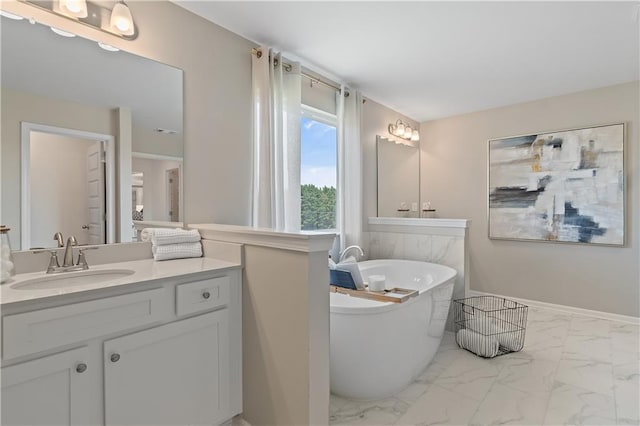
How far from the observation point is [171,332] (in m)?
1.43

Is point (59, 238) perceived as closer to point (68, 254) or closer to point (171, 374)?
point (68, 254)

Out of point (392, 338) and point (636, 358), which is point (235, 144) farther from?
point (636, 358)

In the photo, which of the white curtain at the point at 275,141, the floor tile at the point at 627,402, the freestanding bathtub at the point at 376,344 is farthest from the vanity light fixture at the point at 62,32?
the floor tile at the point at 627,402

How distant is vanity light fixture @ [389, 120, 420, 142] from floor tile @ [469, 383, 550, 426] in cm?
290

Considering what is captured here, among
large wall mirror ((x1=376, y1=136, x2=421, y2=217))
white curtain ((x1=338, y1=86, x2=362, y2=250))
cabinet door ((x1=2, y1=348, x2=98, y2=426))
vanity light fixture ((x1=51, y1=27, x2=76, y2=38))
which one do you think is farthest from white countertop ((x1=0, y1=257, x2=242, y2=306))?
large wall mirror ((x1=376, y1=136, x2=421, y2=217))

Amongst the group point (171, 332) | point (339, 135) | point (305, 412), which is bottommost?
point (305, 412)

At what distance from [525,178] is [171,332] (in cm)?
398

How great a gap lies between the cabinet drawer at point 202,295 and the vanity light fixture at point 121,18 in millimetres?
1396

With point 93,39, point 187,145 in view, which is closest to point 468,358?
point 187,145

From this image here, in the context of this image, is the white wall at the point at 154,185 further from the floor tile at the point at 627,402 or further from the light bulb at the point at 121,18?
the floor tile at the point at 627,402

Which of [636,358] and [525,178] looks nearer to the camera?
[636,358]

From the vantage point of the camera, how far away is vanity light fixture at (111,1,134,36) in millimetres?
1719

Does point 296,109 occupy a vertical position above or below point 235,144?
above

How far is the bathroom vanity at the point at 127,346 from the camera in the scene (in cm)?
109
